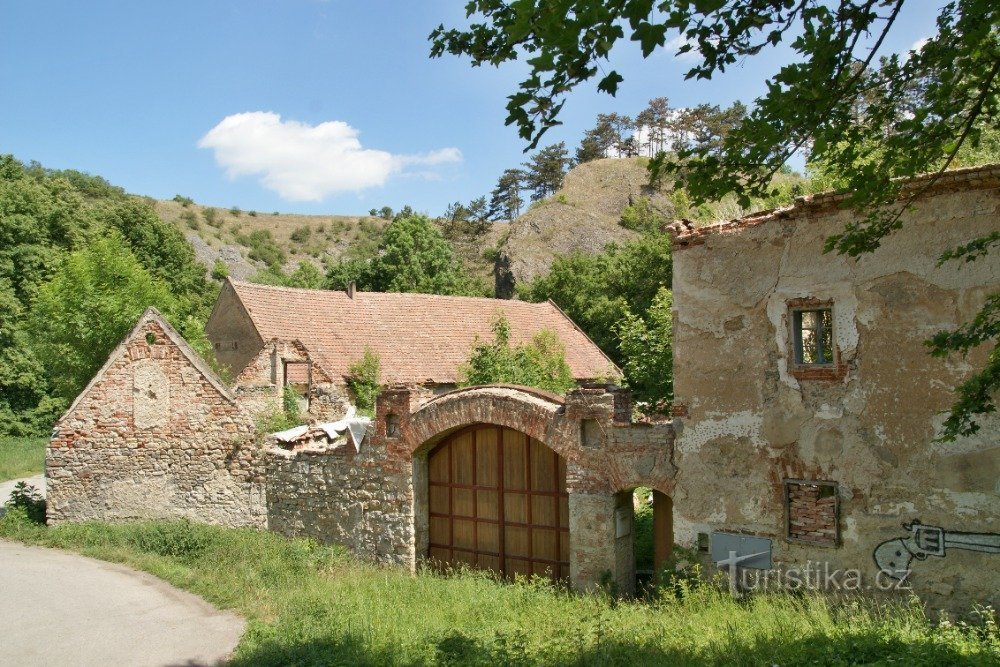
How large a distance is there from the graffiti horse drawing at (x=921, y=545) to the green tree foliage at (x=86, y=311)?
18.0 m

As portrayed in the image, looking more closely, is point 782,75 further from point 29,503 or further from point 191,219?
point 191,219

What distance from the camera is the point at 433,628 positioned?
9.96 metres

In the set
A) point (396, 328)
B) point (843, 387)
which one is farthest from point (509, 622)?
point (396, 328)

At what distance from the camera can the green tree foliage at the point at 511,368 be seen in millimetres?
18750

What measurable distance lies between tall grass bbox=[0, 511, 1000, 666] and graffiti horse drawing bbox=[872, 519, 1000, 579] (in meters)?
0.48

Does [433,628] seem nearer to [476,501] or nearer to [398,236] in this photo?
[476,501]

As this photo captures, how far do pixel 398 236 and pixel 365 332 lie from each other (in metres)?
15.7

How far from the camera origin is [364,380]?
21.1m

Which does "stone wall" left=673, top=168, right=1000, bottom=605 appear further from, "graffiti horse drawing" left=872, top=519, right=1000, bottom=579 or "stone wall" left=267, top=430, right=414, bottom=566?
"stone wall" left=267, top=430, right=414, bottom=566

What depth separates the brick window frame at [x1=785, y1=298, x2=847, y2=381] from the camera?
9508mm

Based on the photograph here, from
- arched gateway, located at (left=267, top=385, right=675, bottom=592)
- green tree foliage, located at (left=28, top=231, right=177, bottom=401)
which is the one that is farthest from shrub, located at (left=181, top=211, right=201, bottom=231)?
arched gateway, located at (left=267, top=385, right=675, bottom=592)

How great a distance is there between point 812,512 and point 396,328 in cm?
1703

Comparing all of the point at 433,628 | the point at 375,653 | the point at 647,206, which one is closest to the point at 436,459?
the point at 433,628

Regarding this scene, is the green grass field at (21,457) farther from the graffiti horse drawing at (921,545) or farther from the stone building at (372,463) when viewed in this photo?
the graffiti horse drawing at (921,545)
